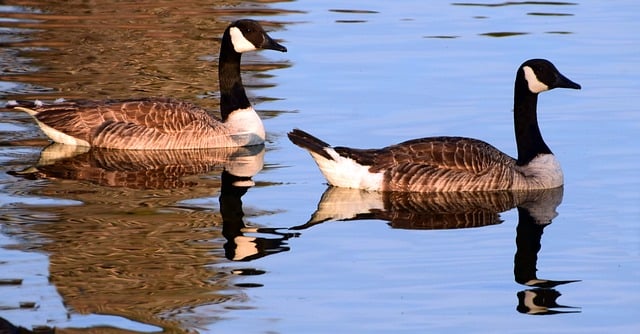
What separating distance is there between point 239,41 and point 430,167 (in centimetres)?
431

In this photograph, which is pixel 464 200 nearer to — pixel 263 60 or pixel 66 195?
pixel 66 195

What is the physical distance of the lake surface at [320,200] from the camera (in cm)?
1114

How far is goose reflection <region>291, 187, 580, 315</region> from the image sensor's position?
13773 millimetres

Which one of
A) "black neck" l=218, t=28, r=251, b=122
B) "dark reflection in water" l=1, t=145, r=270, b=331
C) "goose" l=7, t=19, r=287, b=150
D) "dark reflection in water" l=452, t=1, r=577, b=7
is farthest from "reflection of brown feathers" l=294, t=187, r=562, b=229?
"dark reflection in water" l=452, t=1, r=577, b=7

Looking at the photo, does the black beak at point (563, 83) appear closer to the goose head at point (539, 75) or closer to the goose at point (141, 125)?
the goose head at point (539, 75)

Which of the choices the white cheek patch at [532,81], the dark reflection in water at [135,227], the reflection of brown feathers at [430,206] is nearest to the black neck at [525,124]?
the white cheek patch at [532,81]

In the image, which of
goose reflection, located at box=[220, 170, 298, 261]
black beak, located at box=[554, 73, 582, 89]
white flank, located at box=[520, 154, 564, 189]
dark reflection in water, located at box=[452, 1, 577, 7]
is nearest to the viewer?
goose reflection, located at box=[220, 170, 298, 261]

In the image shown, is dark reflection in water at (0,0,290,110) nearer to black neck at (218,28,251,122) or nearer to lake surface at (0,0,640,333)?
lake surface at (0,0,640,333)

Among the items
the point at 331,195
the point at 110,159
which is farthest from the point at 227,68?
the point at 331,195

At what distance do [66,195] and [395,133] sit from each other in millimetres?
4418

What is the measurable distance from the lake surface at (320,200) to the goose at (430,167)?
18 centimetres

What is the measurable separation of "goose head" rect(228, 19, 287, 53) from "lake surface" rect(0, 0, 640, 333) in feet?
3.27

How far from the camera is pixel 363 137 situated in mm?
17625

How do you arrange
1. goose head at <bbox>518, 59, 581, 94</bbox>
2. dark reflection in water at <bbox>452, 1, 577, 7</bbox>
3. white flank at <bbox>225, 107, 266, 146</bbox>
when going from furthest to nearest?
dark reflection in water at <bbox>452, 1, 577, 7</bbox> → white flank at <bbox>225, 107, 266, 146</bbox> → goose head at <bbox>518, 59, 581, 94</bbox>
